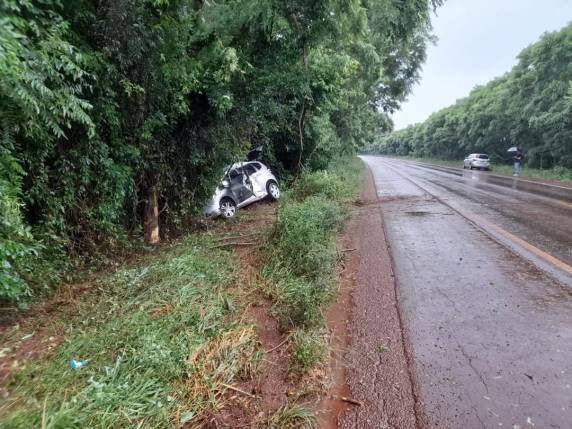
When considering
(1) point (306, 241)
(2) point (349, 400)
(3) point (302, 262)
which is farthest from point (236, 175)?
(2) point (349, 400)

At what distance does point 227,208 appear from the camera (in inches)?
378

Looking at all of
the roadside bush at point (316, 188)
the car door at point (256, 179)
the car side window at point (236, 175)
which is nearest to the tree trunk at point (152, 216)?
the car side window at point (236, 175)

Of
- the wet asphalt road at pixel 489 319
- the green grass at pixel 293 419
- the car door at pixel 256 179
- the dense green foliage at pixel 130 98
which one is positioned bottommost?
the wet asphalt road at pixel 489 319

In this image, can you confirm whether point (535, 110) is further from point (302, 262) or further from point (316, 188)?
point (302, 262)

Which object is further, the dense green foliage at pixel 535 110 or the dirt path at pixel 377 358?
the dense green foliage at pixel 535 110

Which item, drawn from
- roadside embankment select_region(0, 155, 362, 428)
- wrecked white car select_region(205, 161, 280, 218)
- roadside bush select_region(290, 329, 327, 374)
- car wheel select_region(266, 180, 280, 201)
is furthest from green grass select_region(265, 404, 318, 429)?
car wheel select_region(266, 180, 280, 201)

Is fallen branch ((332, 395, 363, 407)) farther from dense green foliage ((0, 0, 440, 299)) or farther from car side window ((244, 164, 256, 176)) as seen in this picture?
car side window ((244, 164, 256, 176))

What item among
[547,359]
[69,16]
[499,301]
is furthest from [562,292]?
[69,16]

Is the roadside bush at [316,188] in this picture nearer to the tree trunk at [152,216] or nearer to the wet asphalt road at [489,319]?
the wet asphalt road at [489,319]

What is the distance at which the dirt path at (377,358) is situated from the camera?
2590mm

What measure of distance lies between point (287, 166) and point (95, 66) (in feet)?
38.1

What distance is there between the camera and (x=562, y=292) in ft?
14.1

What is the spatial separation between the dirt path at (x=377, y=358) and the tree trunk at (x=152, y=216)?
12.8ft

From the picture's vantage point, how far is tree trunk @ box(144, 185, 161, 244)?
6515 millimetres
